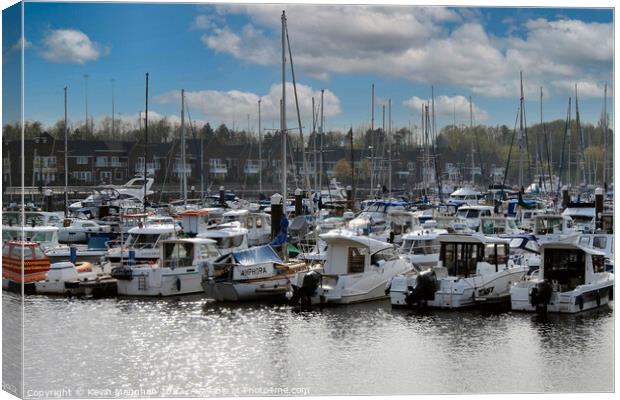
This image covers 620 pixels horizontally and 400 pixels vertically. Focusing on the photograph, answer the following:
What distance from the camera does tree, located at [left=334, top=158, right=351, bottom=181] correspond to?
64.5 metres

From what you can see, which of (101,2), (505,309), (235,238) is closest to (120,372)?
(101,2)

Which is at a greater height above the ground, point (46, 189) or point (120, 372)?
point (46, 189)

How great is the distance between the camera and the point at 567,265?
25.0 meters

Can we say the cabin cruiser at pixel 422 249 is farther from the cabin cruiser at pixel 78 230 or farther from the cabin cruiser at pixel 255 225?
the cabin cruiser at pixel 78 230

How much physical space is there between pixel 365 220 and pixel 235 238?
9712mm

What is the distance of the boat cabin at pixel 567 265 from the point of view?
2483 centimetres

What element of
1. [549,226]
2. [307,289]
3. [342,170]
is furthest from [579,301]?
[342,170]

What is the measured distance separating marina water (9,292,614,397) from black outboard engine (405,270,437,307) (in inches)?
18.3

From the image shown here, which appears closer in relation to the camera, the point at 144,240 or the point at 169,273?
the point at 169,273

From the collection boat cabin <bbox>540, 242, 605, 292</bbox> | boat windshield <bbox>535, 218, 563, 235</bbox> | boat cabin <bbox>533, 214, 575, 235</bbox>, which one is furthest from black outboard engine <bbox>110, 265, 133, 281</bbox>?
boat windshield <bbox>535, 218, 563, 235</bbox>

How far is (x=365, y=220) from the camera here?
41.9 meters

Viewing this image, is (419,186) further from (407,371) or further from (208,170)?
(407,371)

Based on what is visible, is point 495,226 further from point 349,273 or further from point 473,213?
point 349,273

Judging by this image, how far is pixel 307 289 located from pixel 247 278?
1.88 metres
